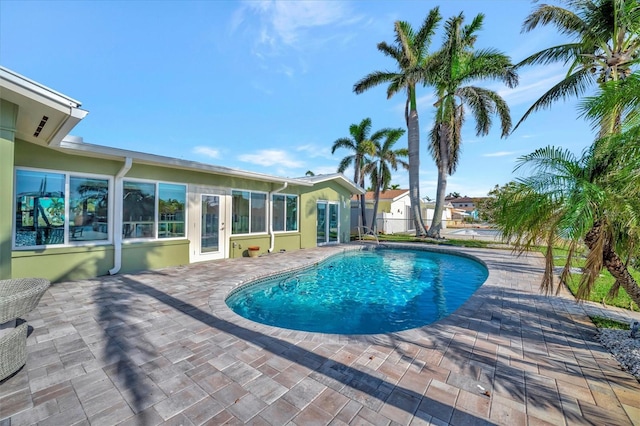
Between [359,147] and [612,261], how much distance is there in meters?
19.1

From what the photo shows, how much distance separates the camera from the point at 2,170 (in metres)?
3.82

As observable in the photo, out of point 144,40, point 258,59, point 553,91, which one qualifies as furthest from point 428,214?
point 144,40

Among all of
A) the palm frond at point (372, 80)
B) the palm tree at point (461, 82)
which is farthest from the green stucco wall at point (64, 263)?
the palm tree at point (461, 82)

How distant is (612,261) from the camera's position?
3.44m

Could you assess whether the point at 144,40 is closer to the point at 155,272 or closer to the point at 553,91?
the point at 155,272

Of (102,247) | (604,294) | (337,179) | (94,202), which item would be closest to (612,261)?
(604,294)

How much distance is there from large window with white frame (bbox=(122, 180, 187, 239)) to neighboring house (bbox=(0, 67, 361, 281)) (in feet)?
0.09

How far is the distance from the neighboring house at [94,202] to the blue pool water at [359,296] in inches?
129

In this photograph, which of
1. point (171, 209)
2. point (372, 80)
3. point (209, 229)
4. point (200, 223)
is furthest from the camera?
point (372, 80)

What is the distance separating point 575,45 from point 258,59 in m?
12.3

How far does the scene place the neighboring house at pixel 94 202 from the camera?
4043 millimetres

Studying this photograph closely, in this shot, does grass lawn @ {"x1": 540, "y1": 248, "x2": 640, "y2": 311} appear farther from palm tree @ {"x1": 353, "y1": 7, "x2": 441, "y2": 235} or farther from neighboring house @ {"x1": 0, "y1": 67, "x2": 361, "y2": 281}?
palm tree @ {"x1": 353, "y1": 7, "x2": 441, "y2": 235}

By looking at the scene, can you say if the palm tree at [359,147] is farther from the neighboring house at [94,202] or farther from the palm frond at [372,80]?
the neighboring house at [94,202]

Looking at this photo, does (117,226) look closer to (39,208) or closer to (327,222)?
(39,208)
